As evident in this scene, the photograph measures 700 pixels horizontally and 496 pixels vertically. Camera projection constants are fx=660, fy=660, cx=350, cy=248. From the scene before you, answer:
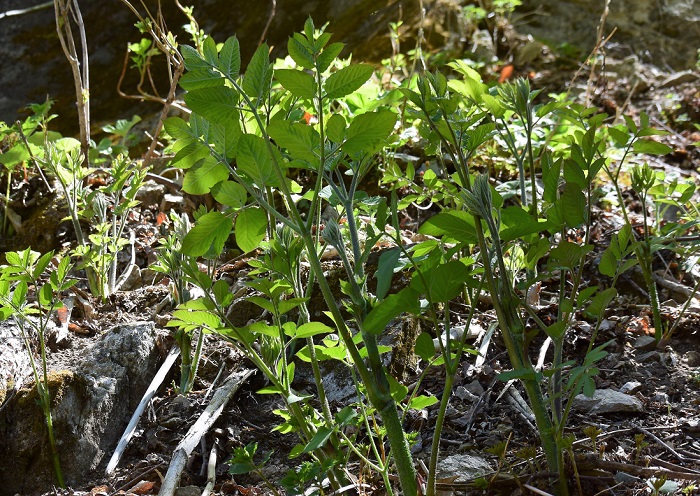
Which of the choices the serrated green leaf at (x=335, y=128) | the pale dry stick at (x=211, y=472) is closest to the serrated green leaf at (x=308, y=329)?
the serrated green leaf at (x=335, y=128)

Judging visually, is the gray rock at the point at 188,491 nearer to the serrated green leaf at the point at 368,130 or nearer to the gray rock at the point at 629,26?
the serrated green leaf at the point at 368,130

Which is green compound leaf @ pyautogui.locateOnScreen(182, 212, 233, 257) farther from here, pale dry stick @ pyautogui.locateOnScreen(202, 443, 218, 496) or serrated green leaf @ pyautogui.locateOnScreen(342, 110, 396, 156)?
pale dry stick @ pyautogui.locateOnScreen(202, 443, 218, 496)

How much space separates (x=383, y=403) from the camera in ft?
4.20

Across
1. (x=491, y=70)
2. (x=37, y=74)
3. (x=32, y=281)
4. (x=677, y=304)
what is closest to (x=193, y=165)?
Result: (x=32, y=281)

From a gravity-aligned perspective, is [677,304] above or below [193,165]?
below

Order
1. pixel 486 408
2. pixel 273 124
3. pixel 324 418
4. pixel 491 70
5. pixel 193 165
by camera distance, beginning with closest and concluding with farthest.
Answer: pixel 273 124 < pixel 193 165 < pixel 324 418 < pixel 486 408 < pixel 491 70

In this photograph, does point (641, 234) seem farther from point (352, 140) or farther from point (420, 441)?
point (352, 140)

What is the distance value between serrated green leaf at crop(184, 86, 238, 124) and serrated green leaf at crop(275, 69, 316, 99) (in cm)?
10

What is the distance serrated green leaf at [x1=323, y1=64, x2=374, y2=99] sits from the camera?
1.25m

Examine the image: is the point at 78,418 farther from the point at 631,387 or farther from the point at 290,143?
the point at 631,387

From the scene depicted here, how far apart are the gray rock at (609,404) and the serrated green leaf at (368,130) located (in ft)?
3.59

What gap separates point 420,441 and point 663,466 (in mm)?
631

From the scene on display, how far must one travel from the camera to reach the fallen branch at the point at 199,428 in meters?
1.73

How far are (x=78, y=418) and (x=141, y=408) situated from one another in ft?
0.62
